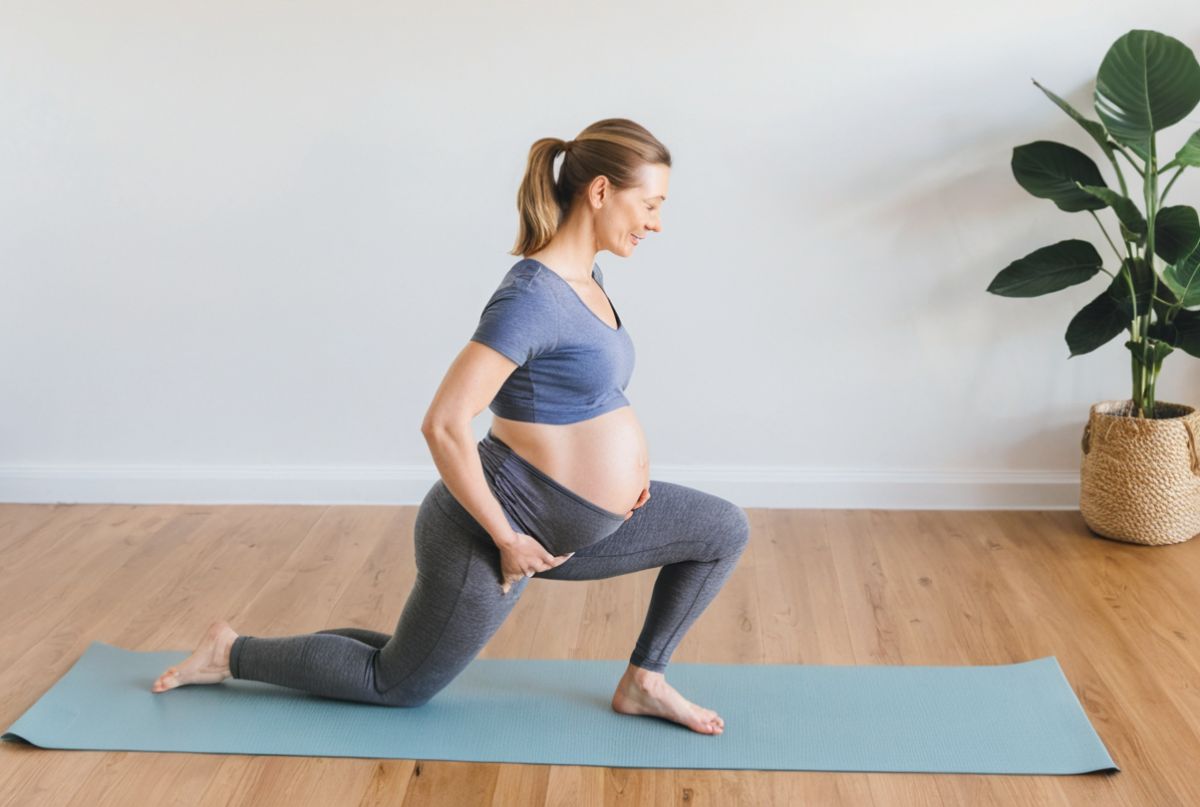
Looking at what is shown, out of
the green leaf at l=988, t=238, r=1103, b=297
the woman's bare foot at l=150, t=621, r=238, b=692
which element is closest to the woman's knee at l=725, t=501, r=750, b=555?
the woman's bare foot at l=150, t=621, r=238, b=692

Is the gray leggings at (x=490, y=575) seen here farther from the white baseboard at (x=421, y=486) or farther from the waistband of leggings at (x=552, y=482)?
the white baseboard at (x=421, y=486)

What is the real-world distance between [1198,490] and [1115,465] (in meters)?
0.20

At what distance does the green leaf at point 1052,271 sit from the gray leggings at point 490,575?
117 cm

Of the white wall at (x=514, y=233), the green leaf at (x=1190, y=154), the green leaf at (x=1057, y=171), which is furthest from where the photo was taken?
the white wall at (x=514, y=233)

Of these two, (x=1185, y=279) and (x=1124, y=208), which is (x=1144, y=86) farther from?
(x=1185, y=279)

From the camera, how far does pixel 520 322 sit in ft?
6.09

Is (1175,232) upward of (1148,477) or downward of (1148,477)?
upward

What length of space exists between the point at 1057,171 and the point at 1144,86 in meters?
0.26

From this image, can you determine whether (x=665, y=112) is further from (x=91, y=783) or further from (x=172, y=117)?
(x=91, y=783)

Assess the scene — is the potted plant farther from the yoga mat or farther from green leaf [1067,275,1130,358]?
the yoga mat

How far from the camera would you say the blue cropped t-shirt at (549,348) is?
186cm

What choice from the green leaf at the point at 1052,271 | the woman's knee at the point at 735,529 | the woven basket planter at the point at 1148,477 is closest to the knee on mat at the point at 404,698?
the woman's knee at the point at 735,529

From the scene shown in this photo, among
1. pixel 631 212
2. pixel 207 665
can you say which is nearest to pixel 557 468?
pixel 631 212

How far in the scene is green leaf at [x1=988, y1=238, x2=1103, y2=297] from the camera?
294cm
